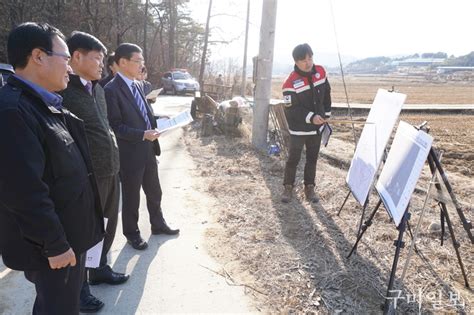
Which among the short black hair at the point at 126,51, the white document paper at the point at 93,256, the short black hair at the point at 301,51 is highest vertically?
the short black hair at the point at 301,51

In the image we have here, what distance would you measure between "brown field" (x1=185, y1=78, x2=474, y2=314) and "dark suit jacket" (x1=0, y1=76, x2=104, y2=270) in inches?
66.5

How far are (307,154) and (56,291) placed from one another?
3.82m

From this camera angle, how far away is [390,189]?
3.07 meters

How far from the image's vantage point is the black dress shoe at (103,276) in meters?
3.14

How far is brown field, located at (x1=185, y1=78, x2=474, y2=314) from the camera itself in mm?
2984

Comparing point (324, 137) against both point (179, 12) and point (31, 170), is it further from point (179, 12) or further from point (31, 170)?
point (179, 12)

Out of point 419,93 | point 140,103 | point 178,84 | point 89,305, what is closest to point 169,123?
point 140,103

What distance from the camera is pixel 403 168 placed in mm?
2879

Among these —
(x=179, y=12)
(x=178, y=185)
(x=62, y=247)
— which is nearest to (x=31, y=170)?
(x=62, y=247)

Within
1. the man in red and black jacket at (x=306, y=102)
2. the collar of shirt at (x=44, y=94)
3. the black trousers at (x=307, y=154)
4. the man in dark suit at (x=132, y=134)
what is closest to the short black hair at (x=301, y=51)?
the man in red and black jacket at (x=306, y=102)

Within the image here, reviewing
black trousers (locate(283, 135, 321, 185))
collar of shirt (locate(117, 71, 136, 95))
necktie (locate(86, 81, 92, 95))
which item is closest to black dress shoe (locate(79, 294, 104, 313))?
necktie (locate(86, 81, 92, 95))

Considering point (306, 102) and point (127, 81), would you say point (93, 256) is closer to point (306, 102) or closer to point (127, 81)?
point (127, 81)

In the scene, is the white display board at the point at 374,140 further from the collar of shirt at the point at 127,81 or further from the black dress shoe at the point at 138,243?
the collar of shirt at the point at 127,81

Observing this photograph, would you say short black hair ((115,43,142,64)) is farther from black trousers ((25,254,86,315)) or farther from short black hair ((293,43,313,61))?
short black hair ((293,43,313,61))
